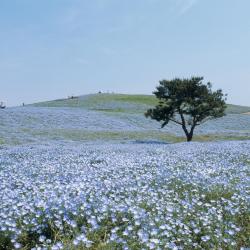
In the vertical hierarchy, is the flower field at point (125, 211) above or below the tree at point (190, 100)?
below

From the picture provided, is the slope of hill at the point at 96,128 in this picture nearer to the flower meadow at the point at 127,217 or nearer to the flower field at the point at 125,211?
the flower field at the point at 125,211

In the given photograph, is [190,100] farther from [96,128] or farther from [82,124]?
[82,124]

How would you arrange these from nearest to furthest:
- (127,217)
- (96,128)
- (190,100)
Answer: (127,217), (190,100), (96,128)

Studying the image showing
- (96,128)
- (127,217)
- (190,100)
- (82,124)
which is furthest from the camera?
(82,124)

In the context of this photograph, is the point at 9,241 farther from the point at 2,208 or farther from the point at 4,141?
the point at 4,141

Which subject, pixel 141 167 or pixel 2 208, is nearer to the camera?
pixel 2 208

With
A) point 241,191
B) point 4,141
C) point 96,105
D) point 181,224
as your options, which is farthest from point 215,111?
point 96,105

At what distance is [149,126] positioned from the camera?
49.8 m

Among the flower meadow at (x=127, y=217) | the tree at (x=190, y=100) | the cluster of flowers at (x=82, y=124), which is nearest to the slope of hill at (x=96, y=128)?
the cluster of flowers at (x=82, y=124)

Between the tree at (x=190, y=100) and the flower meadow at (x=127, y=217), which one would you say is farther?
the tree at (x=190, y=100)

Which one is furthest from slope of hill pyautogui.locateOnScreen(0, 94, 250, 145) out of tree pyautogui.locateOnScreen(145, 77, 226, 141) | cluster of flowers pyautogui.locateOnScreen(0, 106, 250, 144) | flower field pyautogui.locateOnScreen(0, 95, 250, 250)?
flower field pyautogui.locateOnScreen(0, 95, 250, 250)

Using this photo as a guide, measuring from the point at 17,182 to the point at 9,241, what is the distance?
338 centimetres

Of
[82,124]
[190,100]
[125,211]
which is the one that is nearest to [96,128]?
[82,124]

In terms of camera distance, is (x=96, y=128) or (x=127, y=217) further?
(x=96, y=128)
